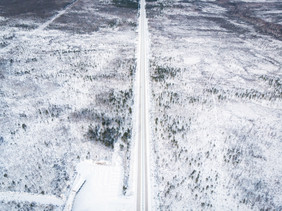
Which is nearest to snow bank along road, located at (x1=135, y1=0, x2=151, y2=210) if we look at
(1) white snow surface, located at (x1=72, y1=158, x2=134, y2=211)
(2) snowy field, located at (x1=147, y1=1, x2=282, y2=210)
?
(2) snowy field, located at (x1=147, y1=1, x2=282, y2=210)

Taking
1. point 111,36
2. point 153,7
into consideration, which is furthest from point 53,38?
point 153,7

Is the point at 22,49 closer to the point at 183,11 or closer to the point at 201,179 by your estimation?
the point at 201,179

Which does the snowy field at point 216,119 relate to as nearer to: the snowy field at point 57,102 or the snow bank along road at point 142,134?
the snow bank along road at point 142,134

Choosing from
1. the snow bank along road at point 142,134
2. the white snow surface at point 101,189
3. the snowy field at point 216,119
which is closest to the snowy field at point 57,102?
the white snow surface at point 101,189

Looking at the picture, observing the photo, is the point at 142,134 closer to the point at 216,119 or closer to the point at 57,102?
the point at 216,119

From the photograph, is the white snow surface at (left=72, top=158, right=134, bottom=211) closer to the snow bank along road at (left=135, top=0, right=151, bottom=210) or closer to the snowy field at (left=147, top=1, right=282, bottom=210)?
the snow bank along road at (left=135, top=0, right=151, bottom=210)

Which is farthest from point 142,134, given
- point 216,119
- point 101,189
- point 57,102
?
point 57,102
